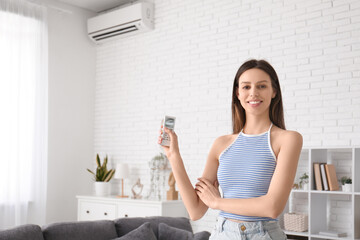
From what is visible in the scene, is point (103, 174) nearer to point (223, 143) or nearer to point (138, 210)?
point (138, 210)

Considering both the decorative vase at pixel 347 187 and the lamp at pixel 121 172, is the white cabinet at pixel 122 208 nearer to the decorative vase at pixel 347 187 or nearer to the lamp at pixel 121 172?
the lamp at pixel 121 172

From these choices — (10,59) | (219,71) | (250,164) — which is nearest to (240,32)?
(219,71)

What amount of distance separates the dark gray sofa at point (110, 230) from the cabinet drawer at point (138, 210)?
3.51ft

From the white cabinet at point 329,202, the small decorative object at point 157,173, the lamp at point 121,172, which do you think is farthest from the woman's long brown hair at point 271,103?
the lamp at point 121,172

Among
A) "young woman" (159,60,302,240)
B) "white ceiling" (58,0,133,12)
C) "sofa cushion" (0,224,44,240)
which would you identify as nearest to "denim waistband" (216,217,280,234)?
"young woman" (159,60,302,240)

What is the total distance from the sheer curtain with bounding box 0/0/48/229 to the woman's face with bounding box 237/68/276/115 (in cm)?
484

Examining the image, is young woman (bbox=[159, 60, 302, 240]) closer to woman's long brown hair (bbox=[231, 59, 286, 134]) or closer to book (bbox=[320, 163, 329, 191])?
woman's long brown hair (bbox=[231, 59, 286, 134])

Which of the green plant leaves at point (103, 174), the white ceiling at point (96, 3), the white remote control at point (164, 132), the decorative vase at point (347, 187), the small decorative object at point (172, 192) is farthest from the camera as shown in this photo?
the white ceiling at point (96, 3)

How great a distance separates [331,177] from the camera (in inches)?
163

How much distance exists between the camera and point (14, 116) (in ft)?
19.2

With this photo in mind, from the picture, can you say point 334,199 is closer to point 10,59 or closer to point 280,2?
point 280,2

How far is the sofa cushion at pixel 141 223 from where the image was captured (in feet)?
12.5

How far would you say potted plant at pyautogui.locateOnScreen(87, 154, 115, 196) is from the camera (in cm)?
616

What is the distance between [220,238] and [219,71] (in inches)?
159
